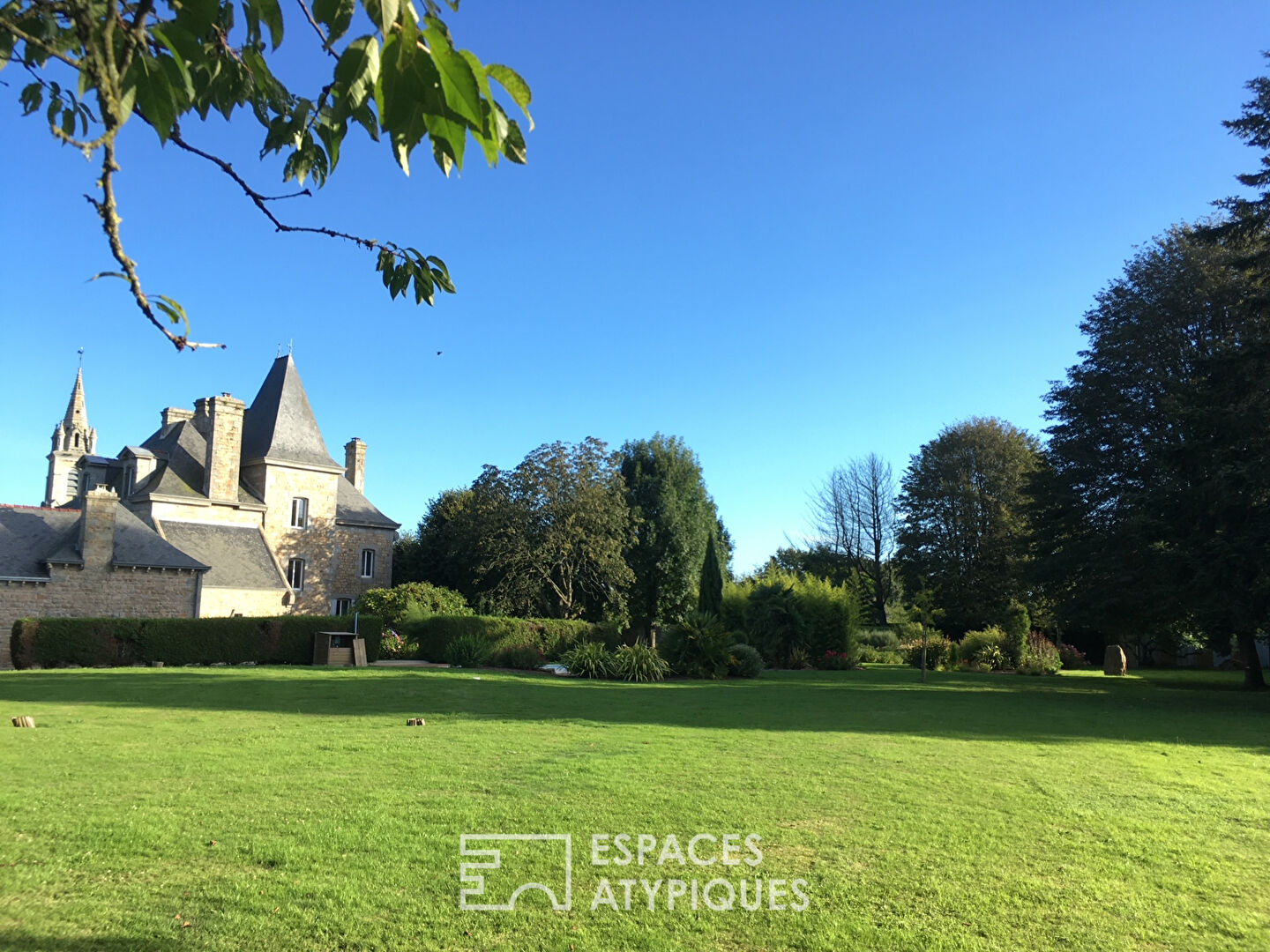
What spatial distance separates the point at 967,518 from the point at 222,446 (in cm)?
3454

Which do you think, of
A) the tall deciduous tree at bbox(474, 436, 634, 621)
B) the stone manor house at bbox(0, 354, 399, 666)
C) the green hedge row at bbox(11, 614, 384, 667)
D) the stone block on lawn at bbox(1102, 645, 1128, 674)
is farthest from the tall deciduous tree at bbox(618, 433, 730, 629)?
the green hedge row at bbox(11, 614, 384, 667)

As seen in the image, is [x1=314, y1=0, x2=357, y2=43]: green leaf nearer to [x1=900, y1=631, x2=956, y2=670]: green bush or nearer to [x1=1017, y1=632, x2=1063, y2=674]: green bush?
[x1=1017, y1=632, x2=1063, y2=674]: green bush

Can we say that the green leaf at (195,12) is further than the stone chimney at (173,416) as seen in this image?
No

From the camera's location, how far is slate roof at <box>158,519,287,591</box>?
30.2 meters

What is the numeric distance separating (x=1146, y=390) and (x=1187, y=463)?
9.46 metres

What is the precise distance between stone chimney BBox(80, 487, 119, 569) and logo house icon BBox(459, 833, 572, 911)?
932 inches

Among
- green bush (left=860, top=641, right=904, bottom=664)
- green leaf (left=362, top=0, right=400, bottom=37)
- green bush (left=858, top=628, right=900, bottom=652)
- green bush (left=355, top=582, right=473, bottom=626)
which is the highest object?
green leaf (left=362, top=0, right=400, bottom=37)

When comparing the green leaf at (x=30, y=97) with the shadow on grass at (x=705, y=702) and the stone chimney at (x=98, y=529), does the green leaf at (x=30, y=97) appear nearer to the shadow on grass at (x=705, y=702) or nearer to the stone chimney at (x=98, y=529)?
the shadow on grass at (x=705, y=702)

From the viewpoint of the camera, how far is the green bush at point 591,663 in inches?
750

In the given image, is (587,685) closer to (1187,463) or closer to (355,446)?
(1187,463)

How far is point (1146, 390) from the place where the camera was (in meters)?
24.5

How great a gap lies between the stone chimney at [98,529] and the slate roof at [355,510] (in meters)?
13.6

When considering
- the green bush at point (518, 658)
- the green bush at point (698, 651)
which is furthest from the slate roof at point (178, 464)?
the green bush at point (698, 651)

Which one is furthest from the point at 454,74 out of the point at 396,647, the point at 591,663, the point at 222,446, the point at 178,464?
the point at 178,464
